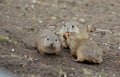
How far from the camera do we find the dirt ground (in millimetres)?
6109

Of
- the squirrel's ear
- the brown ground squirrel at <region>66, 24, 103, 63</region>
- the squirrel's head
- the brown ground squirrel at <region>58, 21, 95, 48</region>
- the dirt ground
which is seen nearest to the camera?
the dirt ground

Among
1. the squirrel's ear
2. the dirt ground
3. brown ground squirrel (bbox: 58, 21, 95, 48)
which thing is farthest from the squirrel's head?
the squirrel's ear

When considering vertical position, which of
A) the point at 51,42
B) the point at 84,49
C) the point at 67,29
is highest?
the point at 67,29

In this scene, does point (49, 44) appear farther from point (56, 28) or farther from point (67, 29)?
point (56, 28)

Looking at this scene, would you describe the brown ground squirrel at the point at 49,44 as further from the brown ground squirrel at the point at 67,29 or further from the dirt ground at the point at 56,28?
the brown ground squirrel at the point at 67,29

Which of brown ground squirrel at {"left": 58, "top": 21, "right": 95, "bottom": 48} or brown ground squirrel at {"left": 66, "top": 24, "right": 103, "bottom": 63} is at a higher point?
brown ground squirrel at {"left": 58, "top": 21, "right": 95, "bottom": 48}

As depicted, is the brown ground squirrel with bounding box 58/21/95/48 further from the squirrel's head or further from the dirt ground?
the squirrel's head

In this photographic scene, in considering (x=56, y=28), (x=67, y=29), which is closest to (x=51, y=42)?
(x=67, y=29)

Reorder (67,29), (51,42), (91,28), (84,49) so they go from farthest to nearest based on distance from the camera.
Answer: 1. (91,28)
2. (67,29)
3. (51,42)
4. (84,49)

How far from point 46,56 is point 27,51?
0.32 m

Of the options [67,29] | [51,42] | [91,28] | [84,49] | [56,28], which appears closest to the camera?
[84,49]

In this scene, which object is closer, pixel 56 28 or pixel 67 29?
pixel 67 29

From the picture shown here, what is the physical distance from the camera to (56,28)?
920 cm

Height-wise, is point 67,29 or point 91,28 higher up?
point 67,29
